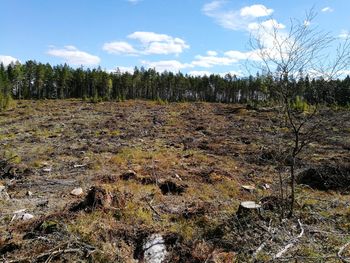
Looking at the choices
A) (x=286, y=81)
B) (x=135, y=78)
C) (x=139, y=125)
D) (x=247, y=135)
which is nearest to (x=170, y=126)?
(x=139, y=125)

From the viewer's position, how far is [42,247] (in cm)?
552

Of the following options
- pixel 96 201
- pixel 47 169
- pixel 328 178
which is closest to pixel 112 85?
pixel 47 169

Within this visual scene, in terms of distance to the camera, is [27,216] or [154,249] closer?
[154,249]

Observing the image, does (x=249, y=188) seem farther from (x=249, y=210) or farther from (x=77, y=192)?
(x=77, y=192)

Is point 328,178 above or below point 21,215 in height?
above

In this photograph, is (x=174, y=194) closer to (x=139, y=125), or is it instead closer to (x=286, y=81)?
(x=286, y=81)

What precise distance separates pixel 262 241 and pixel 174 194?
3.85 m

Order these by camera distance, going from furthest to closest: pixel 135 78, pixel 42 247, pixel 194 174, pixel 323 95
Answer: pixel 135 78 < pixel 194 174 < pixel 323 95 < pixel 42 247

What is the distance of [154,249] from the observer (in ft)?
19.0

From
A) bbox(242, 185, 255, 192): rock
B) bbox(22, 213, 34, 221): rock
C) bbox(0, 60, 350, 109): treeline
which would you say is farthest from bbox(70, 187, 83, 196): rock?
bbox(0, 60, 350, 109): treeline

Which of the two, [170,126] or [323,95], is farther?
[170,126]

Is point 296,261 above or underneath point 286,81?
underneath

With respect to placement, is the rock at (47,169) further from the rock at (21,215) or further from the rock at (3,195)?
the rock at (21,215)

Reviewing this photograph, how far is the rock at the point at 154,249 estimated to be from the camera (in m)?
5.56
